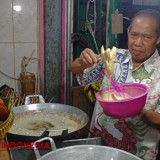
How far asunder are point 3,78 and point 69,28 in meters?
1.16

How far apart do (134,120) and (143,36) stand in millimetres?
516

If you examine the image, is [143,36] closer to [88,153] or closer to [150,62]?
[150,62]

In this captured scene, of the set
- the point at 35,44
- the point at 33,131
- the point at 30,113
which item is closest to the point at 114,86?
the point at 33,131

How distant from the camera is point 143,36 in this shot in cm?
140

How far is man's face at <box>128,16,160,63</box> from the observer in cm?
138

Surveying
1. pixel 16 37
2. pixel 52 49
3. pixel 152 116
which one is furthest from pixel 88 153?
pixel 16 37

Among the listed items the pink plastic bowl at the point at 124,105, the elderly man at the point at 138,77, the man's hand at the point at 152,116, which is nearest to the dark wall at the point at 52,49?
the elderly man at the point at 138,77

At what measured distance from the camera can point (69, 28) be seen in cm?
265

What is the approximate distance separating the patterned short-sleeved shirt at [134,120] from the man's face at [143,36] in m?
0.09

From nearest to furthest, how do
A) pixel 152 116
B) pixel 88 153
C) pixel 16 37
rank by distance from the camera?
pixel 88 153 → pixel 152 116 → pixel 16 37

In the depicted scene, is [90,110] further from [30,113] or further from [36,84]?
[30,113]

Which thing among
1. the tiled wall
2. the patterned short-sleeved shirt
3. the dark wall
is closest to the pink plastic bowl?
the patterned short-sleeved shirt

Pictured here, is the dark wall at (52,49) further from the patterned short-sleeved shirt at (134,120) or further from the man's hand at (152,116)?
the man's hand at (152,116)

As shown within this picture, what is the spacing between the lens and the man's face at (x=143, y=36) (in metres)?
1.38
